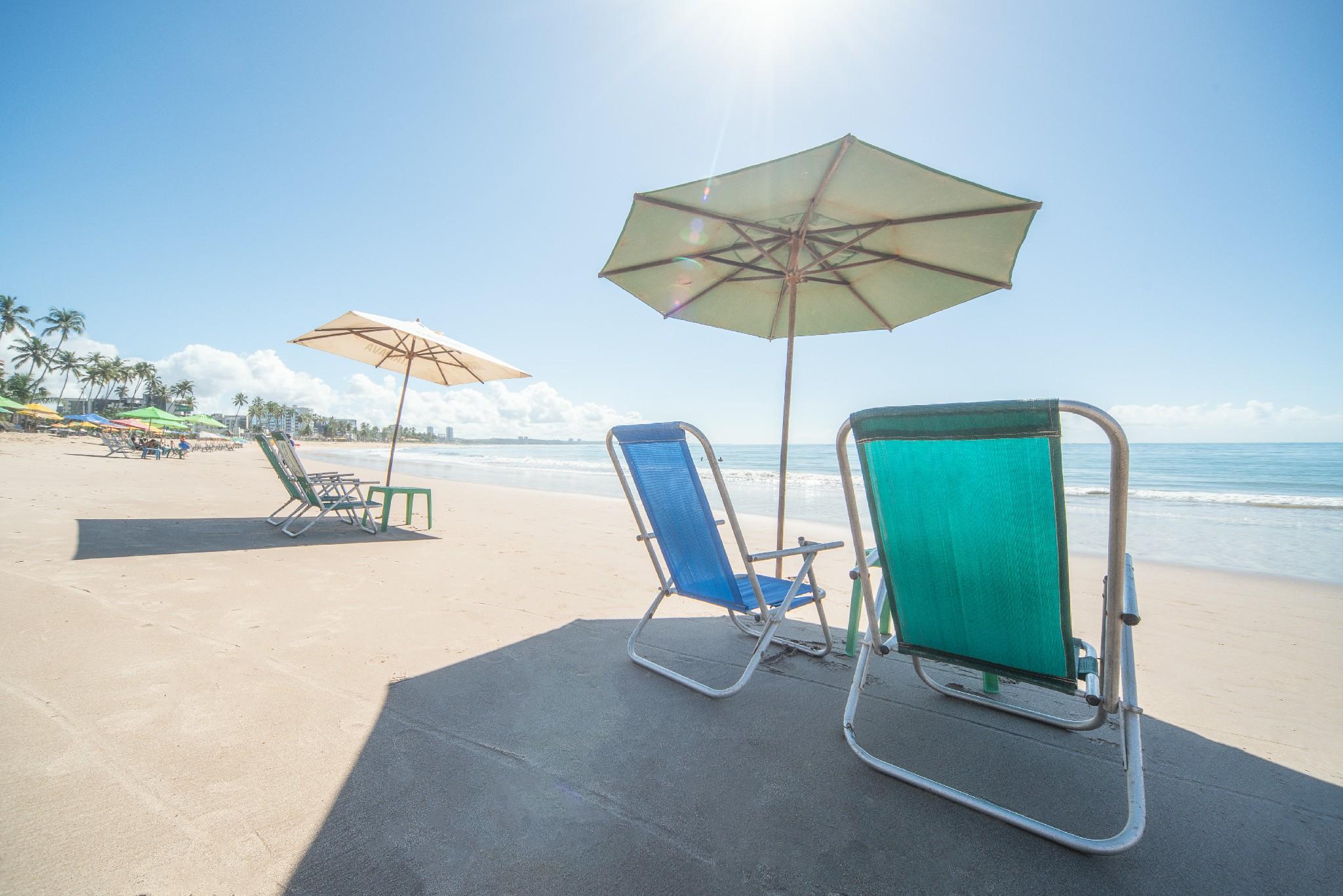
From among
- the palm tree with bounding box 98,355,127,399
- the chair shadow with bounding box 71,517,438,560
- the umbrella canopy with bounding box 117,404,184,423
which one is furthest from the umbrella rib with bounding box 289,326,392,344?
the palm tree with bounding box 98,355,127,399

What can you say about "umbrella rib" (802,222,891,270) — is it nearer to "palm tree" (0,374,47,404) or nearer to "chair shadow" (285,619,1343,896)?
"chair shadow" (285,619,1343,896)

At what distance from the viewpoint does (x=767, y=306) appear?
4.39m

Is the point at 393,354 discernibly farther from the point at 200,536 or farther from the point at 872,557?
the point at 872,557

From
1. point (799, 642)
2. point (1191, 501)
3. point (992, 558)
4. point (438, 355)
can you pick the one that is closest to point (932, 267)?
point (992, 558)

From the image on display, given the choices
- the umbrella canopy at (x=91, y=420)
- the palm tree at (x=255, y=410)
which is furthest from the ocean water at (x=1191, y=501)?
the palm tree at (x=255, y=410)

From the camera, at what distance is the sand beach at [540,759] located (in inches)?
52.7

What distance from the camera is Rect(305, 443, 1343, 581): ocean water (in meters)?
7.40

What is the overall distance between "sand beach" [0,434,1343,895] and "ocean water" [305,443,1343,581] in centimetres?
470

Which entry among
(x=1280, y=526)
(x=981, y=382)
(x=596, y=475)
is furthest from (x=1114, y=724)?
(x=981, y=382)

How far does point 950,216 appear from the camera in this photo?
2.93m

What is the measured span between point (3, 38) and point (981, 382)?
40.3 meters

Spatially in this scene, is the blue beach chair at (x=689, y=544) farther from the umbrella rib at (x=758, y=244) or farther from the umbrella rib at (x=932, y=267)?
the umbrella rib at (x=932, y=267)

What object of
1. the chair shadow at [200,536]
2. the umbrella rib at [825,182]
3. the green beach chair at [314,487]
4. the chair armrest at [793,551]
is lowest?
the chair shadow at [200,536]

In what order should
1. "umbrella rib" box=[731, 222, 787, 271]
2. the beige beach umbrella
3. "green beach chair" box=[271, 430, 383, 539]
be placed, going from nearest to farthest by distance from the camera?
"umbrella rib" box=[731, 222, 787, 271] → "green beach chair" box=[271, 430, 383, 539] → the beige beach umbrella
